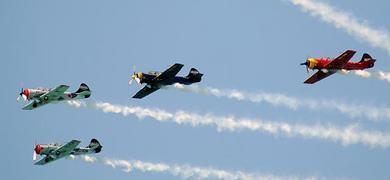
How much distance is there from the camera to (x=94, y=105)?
3209 inches

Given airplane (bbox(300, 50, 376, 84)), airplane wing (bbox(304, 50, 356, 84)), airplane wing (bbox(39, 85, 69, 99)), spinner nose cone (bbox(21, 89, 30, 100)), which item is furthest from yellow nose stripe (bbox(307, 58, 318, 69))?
spinner nose cone (bbox(21, 89, 30, 100))

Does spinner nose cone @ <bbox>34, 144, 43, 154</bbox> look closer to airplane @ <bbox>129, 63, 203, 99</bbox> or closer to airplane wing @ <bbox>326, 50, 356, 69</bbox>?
airplane @ <bbox>129, 63, 203, 99</bbox>

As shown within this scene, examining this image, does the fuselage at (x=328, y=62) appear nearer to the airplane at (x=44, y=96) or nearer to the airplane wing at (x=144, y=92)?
the airplane wing at (x=144, y=92)

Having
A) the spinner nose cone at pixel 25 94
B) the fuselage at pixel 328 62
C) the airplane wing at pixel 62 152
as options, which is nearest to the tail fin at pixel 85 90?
the spinner nose cone at pixel 25 94

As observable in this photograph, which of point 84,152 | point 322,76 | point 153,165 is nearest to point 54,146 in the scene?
point 84,152

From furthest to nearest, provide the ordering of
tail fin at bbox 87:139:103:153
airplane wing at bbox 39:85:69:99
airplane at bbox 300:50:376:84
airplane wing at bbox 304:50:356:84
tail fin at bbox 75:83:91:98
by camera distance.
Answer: tail fin at bbox 87:139:103:153, tail fin at bbox 75:83:91:98, airplane wing at bbox 39:85:69:99, airplane at bbox 300:50:376:84, airplane wing at bbox 304:50:356:84

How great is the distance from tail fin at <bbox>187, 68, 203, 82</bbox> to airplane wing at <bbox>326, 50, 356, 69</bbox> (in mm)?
10410

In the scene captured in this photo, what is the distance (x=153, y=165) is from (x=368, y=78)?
18694 millimetres

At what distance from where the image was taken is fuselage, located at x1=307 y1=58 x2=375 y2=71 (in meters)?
72.1

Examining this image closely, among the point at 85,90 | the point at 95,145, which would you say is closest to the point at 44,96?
the point at 85,90

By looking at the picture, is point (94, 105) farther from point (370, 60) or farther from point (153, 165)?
point (370, 60)

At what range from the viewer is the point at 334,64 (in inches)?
2849

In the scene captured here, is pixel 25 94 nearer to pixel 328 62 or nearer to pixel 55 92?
pixel 55 92

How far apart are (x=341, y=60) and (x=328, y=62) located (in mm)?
977
